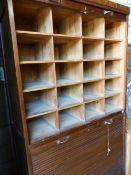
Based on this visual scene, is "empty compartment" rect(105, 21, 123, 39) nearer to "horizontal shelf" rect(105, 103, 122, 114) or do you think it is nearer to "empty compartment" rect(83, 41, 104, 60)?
"empty compartment" rect(83, 41, 104, 60)

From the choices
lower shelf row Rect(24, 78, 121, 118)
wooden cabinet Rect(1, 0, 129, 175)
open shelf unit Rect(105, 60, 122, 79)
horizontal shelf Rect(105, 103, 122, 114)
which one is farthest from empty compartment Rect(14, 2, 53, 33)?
horizontal shelf Rect(105, 103, 122, 114)

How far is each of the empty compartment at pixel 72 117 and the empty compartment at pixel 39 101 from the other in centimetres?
20

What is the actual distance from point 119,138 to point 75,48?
104 centimetres

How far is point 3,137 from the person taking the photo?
141cm

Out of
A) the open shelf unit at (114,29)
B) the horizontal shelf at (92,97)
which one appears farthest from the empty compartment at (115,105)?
the open shelf unit at (114,29)

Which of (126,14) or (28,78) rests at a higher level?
(126,14)

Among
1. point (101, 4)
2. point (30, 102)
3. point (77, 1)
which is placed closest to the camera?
point (77, 1)

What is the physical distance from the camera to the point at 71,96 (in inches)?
52.9

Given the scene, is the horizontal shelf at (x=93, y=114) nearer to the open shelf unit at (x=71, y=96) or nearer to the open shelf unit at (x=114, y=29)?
the open shelf unit at (x=71, y=96)

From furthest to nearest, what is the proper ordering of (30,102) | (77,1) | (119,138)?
(119,138) < (30,102) < (77,1)

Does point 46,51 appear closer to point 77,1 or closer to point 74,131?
point 77,1

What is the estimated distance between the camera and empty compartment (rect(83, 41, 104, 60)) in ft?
4.25

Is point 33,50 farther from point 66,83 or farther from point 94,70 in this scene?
point 94,70

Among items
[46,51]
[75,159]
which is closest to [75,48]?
[46,51]
